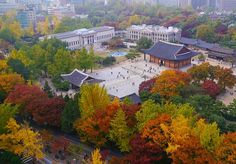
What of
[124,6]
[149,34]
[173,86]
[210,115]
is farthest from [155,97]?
[124,6]

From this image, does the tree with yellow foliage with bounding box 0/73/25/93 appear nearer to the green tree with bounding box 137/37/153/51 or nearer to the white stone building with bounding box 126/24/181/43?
the green tree with bounding box 137/37/153/51

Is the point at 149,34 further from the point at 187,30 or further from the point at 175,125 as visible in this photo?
the point at 175,125

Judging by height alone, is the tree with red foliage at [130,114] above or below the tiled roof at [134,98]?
above

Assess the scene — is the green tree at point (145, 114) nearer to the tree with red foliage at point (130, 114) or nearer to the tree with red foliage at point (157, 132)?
the tree with red foliage at point (130, 114)

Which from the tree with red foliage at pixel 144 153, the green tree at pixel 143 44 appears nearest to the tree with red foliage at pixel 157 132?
the tree with red foliage at pixel 144 153

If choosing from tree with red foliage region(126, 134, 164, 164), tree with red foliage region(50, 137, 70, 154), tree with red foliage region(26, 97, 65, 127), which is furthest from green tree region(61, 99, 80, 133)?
tree with red foliage region(126, 134, 164, 164)

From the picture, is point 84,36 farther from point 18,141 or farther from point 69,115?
point 18,141

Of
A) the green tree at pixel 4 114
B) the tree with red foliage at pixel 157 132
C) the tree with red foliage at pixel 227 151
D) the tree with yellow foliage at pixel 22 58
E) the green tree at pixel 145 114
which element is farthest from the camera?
the tree with yellow foliage at pixel 22 58

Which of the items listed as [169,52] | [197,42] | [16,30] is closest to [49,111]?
[169,52]
